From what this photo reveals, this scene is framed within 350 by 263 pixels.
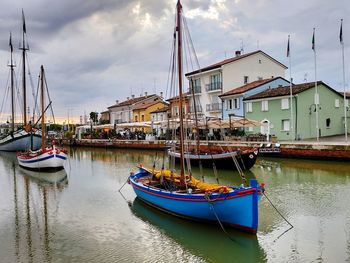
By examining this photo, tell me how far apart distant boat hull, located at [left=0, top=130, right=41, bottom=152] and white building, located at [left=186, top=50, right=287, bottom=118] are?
22205 mm

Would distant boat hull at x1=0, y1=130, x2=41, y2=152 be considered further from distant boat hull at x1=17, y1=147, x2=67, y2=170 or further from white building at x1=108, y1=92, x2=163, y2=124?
white building at x1=108, y1=92, x2=163, y2=124

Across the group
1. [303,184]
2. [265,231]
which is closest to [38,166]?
[303,184]

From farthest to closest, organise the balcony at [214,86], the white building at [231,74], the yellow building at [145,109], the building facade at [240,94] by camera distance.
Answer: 1. the yellow building at [145,109]
2. the balcony at [214,86]
3. the white building at [231,74]
4. the building facade at [240,94]

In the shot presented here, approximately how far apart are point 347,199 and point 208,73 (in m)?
40.2

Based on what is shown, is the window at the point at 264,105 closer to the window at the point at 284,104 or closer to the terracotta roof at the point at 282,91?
the terracotta roof at the point at 282,91

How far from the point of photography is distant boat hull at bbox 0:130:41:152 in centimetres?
5047

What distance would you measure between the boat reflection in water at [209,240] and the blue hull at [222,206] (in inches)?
11.3

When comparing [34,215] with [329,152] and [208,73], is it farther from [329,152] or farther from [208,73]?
[208,73]

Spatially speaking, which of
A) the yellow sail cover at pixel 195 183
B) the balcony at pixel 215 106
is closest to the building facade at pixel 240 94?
the balcony at pixel 215 106

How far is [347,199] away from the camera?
17.5 m

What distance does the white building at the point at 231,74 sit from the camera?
53250 mm

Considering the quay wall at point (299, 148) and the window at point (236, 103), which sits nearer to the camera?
the quay wall at point (299, 148)

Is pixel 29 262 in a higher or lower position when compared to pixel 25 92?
lower

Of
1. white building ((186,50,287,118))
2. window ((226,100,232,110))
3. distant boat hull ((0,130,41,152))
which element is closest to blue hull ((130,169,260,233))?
window ((226,100,232,110))
